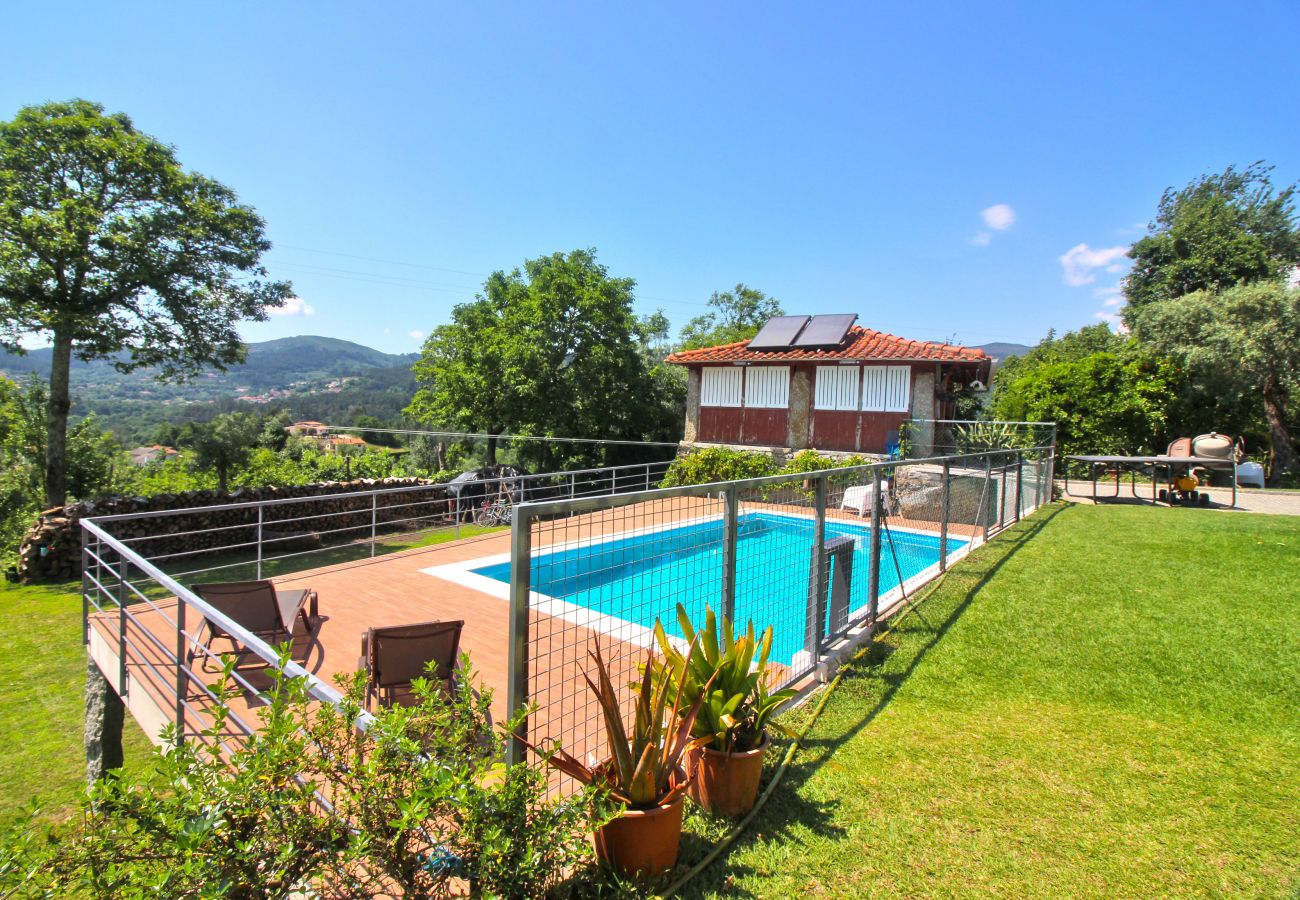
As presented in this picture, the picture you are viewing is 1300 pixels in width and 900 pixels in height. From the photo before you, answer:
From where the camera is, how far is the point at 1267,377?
18641 mm

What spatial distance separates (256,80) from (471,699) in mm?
20731

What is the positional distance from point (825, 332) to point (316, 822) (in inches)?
711

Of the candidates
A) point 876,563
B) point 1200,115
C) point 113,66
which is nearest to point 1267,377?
point 1200,115

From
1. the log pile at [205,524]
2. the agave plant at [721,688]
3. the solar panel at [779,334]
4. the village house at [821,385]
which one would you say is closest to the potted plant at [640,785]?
the agave plant at [721,688]

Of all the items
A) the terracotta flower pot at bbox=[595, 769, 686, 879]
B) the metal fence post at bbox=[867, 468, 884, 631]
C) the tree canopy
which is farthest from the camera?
the tree canopy

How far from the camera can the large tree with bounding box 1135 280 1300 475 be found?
18.4m

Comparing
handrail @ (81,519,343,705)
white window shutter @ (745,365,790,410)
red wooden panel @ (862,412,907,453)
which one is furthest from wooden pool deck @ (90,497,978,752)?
white window shutter @ (745,365,790,410)

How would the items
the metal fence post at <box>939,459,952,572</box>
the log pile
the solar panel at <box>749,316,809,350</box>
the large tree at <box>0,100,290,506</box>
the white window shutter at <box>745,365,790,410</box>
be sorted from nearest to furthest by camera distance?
the metal fence post at <box>939,459,952,572</box>, the log pile, the large tree at <box>0,100,290,506</box>, the white window shutter at <box>745,365,790,410</box>, the solar panel at <box>749,316,809,350</box>

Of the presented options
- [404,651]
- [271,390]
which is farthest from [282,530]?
[271,390]

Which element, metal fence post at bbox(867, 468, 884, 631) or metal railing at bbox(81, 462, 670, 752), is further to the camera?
metal fence post at bbox(867, 468, 884, 631)

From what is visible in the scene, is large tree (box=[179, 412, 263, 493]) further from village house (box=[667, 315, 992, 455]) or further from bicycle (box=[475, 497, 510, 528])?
village house (box=[667, 315, 992, 455])

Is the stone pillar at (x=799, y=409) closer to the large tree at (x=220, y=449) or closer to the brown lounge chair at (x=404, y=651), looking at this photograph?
the brown lounge chair at (x=404, y=651)

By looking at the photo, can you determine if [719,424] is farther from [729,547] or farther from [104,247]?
[104,247]

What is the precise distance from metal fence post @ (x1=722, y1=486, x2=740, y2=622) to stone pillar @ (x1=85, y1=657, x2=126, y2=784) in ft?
16.1
